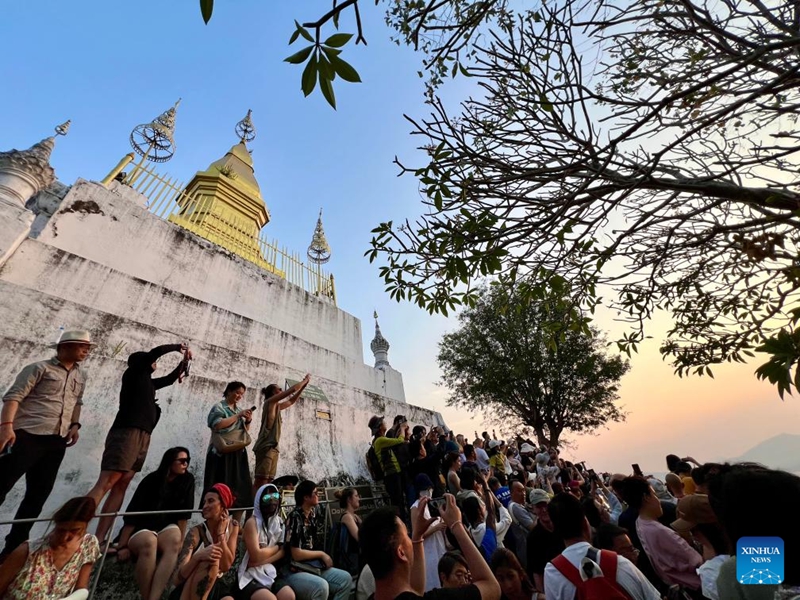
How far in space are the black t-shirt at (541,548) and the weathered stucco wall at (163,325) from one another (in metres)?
4.26

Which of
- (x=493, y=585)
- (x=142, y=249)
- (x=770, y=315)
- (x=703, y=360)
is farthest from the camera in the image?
(x=142, y=249)

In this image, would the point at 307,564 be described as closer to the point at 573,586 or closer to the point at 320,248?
the point at 573,586

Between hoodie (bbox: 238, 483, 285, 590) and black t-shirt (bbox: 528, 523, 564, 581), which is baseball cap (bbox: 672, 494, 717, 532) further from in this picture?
hoodie (bbox: 238, 483, 285, 590)

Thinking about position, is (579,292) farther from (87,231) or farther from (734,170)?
(87,231)

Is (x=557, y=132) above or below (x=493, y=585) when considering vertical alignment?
above

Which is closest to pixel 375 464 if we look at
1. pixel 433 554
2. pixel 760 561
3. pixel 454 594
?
pixel 433 554

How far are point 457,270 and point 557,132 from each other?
173cm

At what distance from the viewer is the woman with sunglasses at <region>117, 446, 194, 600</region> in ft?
9.78

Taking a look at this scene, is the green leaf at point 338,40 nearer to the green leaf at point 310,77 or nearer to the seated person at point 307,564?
the green leaf at point 310,77

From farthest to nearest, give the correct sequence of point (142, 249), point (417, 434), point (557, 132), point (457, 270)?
1. point (142, 249)
2. point (417, 434)
3. point (557, 132)
4. point (457, 270)

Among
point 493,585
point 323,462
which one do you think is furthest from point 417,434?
point 493,585

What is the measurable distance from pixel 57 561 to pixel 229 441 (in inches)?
76.5

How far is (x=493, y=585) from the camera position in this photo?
1916mm

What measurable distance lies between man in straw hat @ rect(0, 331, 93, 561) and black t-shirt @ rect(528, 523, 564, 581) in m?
4.28
